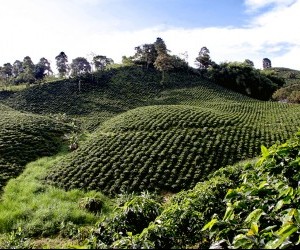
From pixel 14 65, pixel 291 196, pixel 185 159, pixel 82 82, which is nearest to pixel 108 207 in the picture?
pixel 185 159

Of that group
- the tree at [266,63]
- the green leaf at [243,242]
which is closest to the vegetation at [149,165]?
the green leaf at [243,242]

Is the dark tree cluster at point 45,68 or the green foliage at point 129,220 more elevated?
the dark tree cluster at point 45,68

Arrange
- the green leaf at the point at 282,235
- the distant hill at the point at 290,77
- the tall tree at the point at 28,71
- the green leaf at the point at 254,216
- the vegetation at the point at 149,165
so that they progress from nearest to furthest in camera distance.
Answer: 1. the green leaf at the point at 282,235
2. the green leaf at the point at 254,216
3. the vegetation at the point at 149,165
4. the tall tree at the point at 28,71
5. the distant hill at the point at 290,77

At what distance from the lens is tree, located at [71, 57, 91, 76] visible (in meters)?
96.1

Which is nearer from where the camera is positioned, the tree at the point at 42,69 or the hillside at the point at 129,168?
the hillside at the point at 129,168

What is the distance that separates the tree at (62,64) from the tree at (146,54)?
21.1 meters

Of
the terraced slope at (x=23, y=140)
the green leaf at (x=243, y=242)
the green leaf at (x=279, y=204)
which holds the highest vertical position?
the green leaf at (x=279, y=204)

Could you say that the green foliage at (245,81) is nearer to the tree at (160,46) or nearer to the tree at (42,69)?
the tree at (160,46)

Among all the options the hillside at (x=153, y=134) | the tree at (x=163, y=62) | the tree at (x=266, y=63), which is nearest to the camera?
the hillside at (x=153, y=134)

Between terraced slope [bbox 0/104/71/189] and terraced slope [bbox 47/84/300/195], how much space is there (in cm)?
388

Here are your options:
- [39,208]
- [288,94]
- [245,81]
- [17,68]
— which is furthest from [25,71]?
[39,208]

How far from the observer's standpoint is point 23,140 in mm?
35625

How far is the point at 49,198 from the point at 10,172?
7.93 meters

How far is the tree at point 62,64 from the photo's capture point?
99625mm
